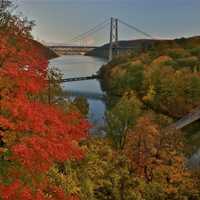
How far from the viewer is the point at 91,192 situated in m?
16.3

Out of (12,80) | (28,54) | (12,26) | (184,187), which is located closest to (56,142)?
(12,80)

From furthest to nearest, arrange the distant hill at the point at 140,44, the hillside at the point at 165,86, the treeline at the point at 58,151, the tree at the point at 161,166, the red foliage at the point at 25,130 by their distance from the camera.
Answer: the distant hill at the point at 140,44
the hillside at the point at 165,86
the tree at the point at 161,166
the treeline at the point at 58,151
the red foliage at the point at 25,130

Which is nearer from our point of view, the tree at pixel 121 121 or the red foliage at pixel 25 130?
the red foliage at pixel 25 130

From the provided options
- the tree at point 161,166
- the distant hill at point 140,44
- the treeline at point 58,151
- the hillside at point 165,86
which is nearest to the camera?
the treeline at point 58,151

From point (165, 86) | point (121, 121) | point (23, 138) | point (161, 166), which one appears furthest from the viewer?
point (165, 86)

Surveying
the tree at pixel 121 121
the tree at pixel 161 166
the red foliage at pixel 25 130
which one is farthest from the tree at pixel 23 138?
the tree at pixel 121 121

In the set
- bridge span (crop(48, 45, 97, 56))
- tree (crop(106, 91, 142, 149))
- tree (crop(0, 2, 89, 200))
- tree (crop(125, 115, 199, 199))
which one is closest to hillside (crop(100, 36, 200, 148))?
tree (crop(106, 91, 142, 149))

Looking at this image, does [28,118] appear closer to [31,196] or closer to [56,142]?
[56,142]

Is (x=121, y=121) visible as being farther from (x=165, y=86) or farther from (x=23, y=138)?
Answer: (x=23, y=138)

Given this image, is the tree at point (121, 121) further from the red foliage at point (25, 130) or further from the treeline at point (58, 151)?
the red foliage at point (25, 130)

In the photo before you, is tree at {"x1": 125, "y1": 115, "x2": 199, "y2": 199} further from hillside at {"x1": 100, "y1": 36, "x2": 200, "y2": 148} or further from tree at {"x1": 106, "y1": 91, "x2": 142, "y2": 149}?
hillside at {"x1": 100, "y1": 36, "x2": 200, "y2": 148}

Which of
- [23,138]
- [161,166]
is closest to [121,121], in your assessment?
[161,166]

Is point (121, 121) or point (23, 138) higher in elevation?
point (23, 138)

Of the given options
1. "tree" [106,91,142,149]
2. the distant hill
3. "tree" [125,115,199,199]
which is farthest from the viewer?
the distant hill
